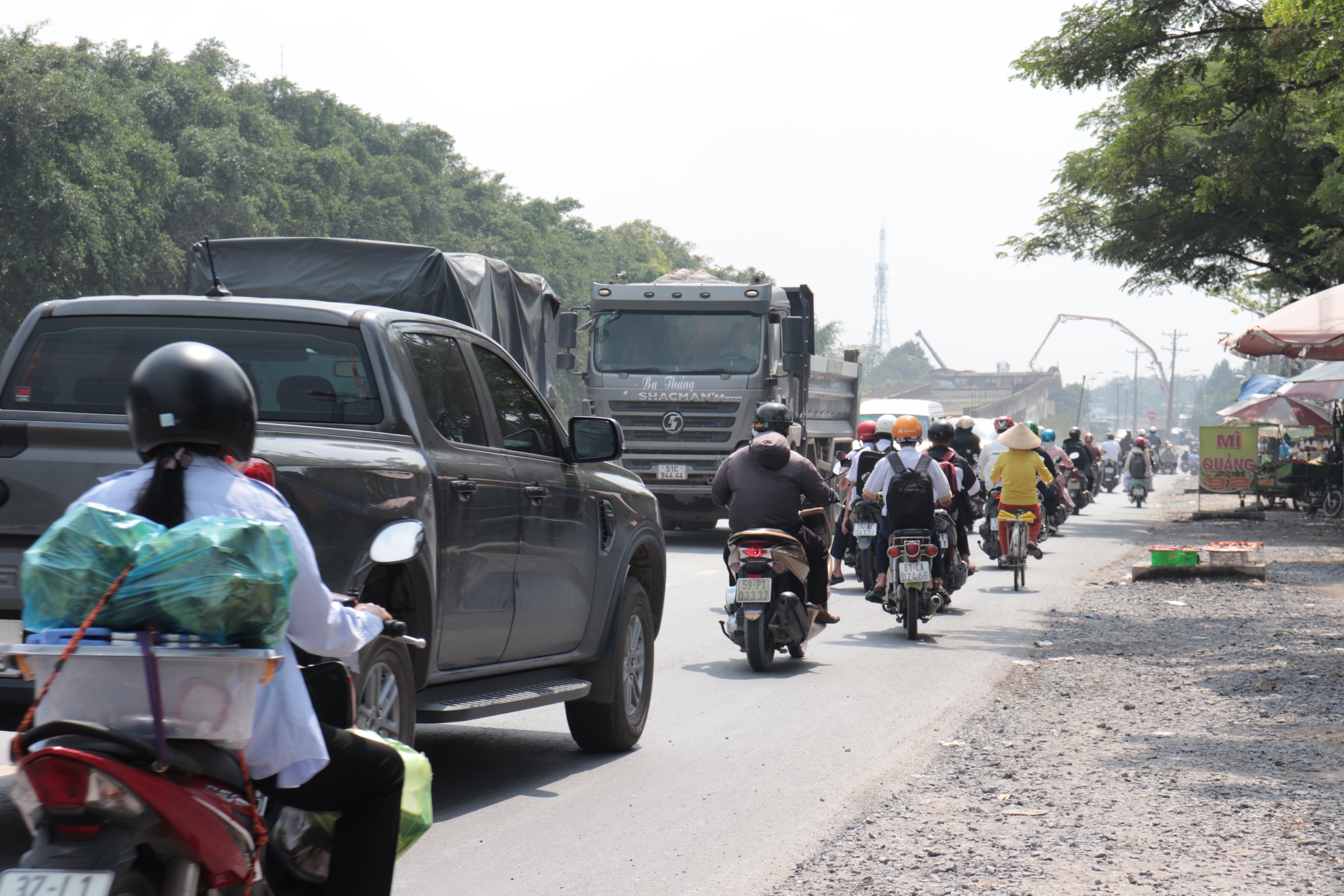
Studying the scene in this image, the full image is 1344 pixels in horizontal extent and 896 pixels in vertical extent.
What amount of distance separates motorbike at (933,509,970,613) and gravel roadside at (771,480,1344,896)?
0.96m

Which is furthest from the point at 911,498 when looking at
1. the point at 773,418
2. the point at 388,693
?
the point at 388,693

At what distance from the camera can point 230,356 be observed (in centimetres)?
533

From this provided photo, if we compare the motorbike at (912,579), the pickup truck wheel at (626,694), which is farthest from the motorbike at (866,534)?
the pickup truck wheel at (626,694)

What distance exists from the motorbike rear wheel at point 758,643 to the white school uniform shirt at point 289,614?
22.3 ft

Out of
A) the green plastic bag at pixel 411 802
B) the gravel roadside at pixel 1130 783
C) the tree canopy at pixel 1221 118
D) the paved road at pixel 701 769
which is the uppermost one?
the tree canopy at pixel 1221 118

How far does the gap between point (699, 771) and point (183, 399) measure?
13.9 ft

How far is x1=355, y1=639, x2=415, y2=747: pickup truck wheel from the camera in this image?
473cm

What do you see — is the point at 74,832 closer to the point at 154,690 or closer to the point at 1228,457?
the point at 154,690

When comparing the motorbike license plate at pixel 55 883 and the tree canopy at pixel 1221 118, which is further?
the tree canopy at pixel 1221 118

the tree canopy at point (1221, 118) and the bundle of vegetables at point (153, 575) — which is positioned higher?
the tree canopy at point (1221, 118)

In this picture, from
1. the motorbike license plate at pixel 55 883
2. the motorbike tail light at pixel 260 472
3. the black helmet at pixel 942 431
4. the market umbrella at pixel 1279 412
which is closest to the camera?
the motorbike license plate at pixel 55 883

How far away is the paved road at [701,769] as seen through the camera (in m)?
4.93

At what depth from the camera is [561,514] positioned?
6336mm

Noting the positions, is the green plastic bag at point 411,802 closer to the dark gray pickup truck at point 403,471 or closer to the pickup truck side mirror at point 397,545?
the pickup truck side mirror at point 397,545
